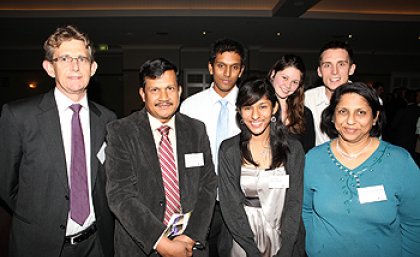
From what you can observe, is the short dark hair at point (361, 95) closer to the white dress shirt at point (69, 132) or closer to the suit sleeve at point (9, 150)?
the white dress shirt at point (69, 132)

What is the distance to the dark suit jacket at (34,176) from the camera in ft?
5.41

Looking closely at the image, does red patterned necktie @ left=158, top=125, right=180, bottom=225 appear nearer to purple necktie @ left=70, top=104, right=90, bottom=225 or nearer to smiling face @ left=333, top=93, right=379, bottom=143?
purple necktie @ left=70, top=104, right=90, bottom=225

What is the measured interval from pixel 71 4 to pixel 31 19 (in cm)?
156

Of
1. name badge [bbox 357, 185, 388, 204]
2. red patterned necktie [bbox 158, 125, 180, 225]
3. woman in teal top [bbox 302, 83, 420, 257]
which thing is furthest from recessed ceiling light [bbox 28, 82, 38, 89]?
name badge [bbox 357, 185, 388, 204]

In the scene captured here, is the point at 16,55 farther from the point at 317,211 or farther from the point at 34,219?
the point at 317,211

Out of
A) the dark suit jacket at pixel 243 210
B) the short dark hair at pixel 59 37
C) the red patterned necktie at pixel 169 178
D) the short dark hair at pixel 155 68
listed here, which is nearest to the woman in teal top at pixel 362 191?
the dark suit jacket at pixel 243 210

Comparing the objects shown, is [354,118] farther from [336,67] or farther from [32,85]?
[32,85]

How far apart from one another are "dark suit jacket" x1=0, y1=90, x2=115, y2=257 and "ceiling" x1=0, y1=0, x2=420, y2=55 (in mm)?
6126

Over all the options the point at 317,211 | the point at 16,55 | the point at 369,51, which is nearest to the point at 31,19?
the point at 16,55

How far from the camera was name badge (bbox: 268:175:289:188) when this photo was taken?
Answer: 5.86ft

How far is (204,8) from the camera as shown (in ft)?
24.3

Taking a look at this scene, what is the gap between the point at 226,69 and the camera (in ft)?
7.98

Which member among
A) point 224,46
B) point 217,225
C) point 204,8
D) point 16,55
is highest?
point 16,55

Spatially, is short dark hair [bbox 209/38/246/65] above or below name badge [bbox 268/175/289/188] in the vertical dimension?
above
